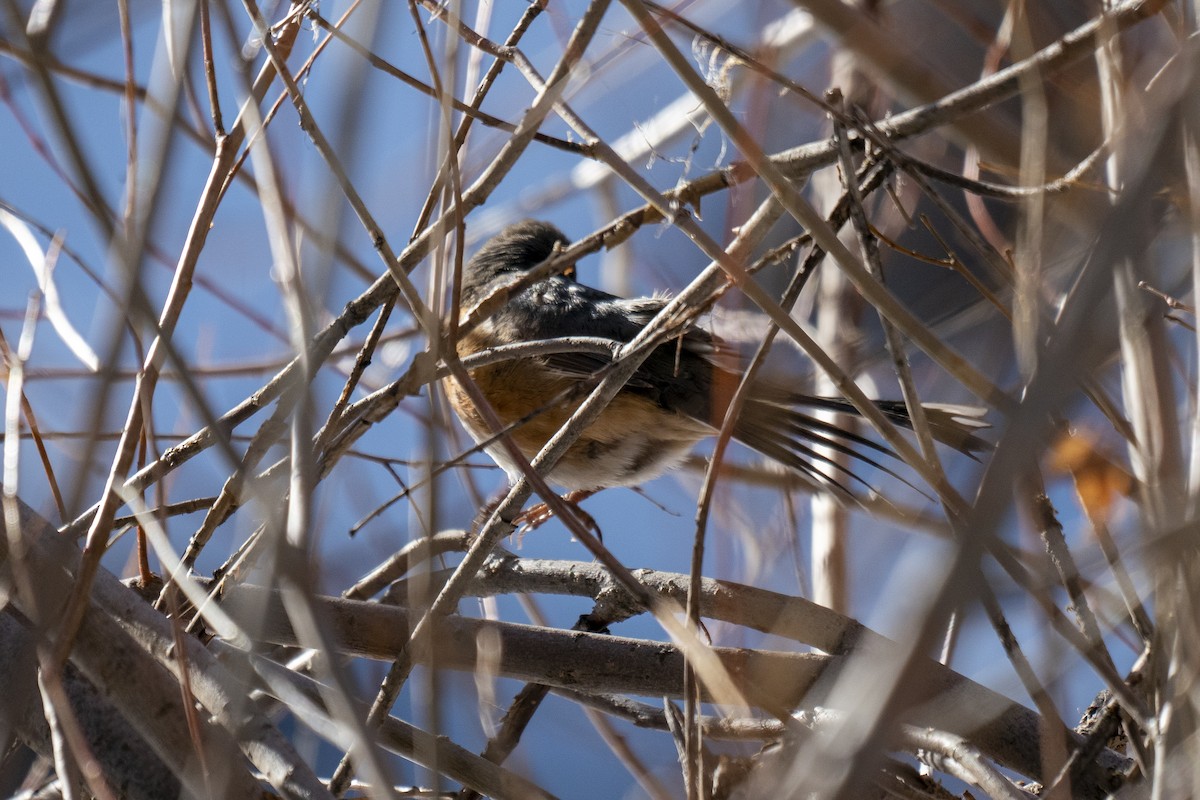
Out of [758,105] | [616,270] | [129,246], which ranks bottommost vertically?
[129,246]

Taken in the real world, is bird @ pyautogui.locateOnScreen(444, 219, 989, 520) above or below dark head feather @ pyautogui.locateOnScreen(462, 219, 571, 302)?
below

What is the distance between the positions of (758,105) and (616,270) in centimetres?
164

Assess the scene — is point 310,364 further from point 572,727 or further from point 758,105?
point 572,727

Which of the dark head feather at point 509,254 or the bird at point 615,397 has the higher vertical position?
the dark head feather at point 509,254

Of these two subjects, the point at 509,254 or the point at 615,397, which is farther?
the point at 509,254

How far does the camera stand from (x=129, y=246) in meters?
0.75

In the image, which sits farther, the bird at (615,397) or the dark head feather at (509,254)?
the dark head feather at (509,254)

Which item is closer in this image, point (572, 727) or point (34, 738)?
point (34, 738)

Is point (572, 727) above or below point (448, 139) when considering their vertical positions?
below

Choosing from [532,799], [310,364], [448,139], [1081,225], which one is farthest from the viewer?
[1081,225]

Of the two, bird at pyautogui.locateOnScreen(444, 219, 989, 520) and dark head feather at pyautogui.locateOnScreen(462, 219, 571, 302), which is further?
dark head feather at pyautogui.locateOnScreen(462, 219, 571, 302)

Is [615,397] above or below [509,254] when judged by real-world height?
below

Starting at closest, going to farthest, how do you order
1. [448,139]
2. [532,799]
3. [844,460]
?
[448,139] < [532,799] < [844,460]

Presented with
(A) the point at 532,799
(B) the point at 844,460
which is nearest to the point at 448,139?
(A) the point at 532,799
